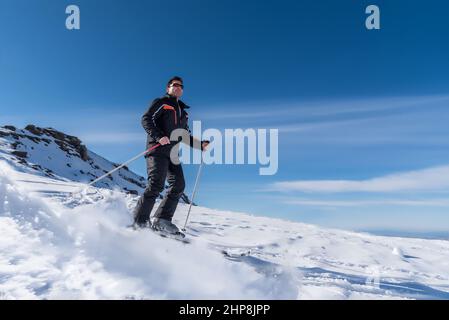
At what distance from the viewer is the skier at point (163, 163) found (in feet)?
21.6

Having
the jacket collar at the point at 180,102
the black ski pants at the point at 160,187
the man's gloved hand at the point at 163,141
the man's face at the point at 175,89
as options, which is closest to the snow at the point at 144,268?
the black ski pants at the point at 160,187

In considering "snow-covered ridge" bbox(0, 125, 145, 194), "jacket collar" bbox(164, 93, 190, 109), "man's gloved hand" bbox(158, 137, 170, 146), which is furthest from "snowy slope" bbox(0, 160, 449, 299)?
"snow-covered ridge" bbox(0, 125, 145, 194)

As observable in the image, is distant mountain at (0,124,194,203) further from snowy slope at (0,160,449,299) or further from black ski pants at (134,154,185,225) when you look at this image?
snowy slope at (0,160,449,299)

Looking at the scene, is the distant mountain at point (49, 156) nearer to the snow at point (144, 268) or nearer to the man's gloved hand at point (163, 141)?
the snow at point (144, 268)

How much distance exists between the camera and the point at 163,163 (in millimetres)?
6676

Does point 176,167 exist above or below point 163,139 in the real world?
below

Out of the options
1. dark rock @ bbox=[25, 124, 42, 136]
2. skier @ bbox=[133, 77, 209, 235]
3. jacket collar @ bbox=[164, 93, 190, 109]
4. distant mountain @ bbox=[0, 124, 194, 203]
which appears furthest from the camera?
dark rock @ bbox=[25, 124, 42, 136]

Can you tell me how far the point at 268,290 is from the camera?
434cm

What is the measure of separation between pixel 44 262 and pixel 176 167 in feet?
9.86

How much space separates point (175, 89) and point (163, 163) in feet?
Result: 4.76

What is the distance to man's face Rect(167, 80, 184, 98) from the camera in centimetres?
696

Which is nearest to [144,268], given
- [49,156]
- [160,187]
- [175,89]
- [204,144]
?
[160,187]
